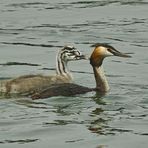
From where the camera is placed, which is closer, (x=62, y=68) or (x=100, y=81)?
(x=100, y=81)

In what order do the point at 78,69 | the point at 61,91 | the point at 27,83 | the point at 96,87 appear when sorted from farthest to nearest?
1. the point at 78,69
2. the point at 96,87
3. the point at 27,83
4. the point at 61,91

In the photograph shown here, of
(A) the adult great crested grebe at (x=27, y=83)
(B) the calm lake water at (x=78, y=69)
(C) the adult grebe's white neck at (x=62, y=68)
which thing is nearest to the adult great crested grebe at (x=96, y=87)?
(B) the calm lake water at (x=78, y=69)

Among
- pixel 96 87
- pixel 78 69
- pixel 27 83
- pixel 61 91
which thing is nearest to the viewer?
pixel 61 91

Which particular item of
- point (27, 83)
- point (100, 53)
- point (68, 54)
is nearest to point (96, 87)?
point (100, 53)

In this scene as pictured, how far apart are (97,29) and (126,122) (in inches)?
339

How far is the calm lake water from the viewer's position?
12.2 metres

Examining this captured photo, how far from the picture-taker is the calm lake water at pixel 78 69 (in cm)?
1225

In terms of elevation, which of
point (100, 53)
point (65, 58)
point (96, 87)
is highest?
point (100, 53)

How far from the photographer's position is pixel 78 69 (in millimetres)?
17562

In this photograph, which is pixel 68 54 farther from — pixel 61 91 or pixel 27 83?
pixel 61 91

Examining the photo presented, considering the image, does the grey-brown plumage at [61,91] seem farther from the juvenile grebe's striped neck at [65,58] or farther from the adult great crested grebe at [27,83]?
the juvenile grebe's striped neck at [65,58]

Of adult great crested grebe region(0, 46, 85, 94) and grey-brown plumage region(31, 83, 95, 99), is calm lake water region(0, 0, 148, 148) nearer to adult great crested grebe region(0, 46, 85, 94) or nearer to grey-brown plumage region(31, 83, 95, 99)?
grey-brown plumage region(31, 83, 95, 99)

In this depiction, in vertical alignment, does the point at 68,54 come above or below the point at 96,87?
above

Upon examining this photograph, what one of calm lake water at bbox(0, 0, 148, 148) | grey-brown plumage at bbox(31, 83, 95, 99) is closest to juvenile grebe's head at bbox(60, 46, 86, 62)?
calm lake water at bbox(0, 0, 148, 148)
